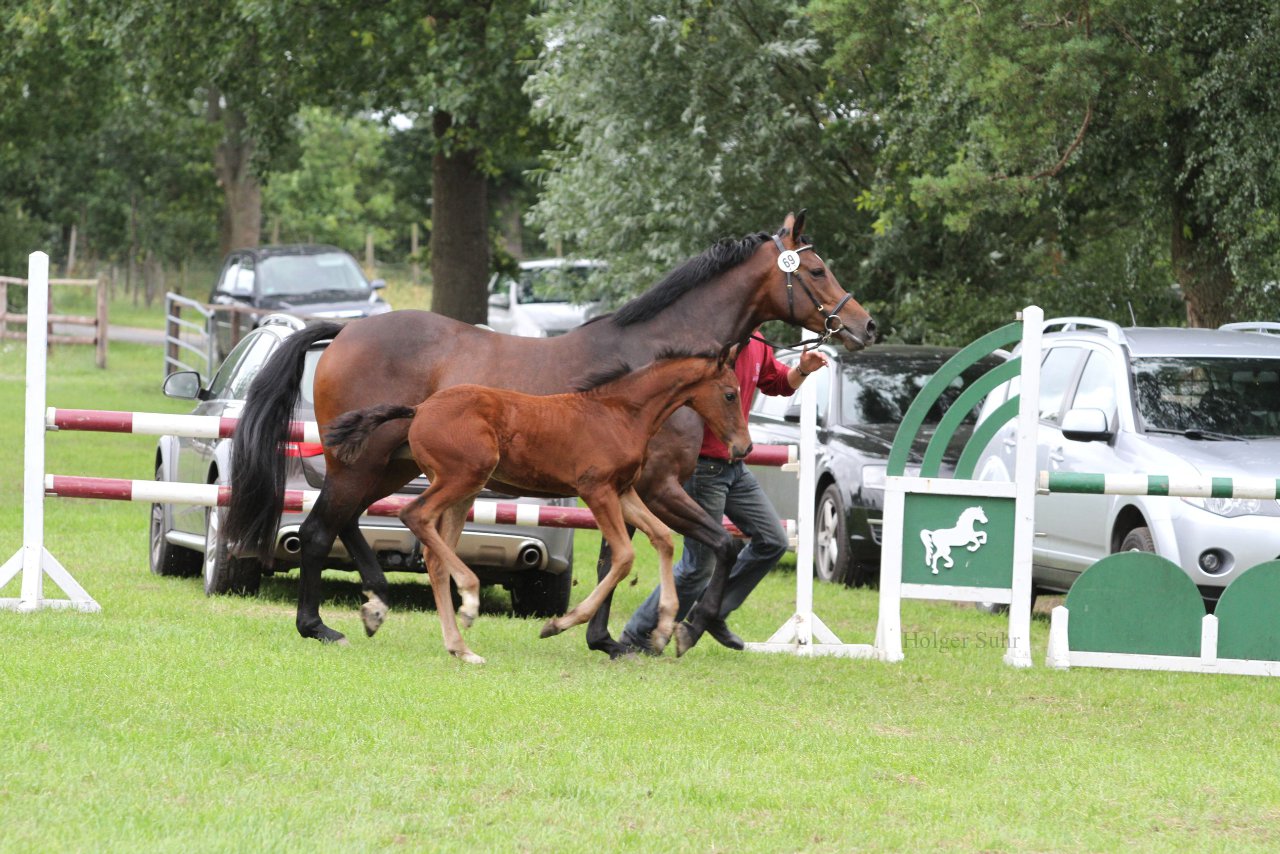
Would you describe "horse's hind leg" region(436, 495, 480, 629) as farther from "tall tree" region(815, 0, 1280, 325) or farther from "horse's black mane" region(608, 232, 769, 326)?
"tall tree" region(815, 0, 1280, 325)

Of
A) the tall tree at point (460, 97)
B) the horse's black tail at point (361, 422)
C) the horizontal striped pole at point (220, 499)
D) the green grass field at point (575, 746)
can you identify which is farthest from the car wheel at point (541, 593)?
the tall tree at point (460, 97)

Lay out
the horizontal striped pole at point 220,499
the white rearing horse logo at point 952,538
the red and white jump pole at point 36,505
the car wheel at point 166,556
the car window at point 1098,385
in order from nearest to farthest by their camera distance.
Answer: the red and white jump pole at point 36,505 < the horizontal striped pole at point 220,499 < the white rearing horse logo at point 952,538 < the car window at point 1098,385 < the car wheel at point 166,556

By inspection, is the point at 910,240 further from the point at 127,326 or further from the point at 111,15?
the point at 127,326

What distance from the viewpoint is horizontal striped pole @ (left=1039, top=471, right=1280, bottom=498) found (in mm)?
9148

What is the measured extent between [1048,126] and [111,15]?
15851 mm

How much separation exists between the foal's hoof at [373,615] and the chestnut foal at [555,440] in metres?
0.39

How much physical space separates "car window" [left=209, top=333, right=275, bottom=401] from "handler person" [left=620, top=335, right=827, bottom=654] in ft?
12.3

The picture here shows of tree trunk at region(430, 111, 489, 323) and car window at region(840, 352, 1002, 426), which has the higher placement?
tree trunk at region(430, 111, 489, 323)

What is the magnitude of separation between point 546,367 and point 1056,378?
4.73 metres

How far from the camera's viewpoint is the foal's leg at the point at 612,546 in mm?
8281

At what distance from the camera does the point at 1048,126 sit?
14.5 meters

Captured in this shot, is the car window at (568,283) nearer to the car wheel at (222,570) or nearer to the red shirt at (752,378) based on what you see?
the car wheel at (222,570)

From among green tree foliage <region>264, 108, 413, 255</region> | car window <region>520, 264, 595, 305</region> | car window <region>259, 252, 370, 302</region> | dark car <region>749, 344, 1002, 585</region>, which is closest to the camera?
dark car <region>749, 344, 1002, 585</region>

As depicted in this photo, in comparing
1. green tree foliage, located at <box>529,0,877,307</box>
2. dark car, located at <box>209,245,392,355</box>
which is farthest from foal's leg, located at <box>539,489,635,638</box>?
dark car, located at <box>209,245,392,355</box>
